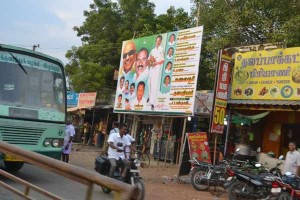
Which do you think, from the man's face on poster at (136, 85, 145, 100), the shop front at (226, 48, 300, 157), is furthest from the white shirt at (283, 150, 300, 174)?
the man's face on poster at (136, 85, 145, 100)

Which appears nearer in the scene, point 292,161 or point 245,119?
point 292,161

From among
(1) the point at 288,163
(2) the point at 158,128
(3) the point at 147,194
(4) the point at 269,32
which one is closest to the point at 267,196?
(1) the point at 288,163

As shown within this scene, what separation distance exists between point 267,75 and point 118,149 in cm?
651

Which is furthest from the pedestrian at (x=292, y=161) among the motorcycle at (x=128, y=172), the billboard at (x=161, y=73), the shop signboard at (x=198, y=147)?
the motorcycle at (x=128, y=172)

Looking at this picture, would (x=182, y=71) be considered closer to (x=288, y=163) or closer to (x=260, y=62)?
(x=260, y=62)

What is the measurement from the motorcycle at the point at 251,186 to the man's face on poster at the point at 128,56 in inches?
350

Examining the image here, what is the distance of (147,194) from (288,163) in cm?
353

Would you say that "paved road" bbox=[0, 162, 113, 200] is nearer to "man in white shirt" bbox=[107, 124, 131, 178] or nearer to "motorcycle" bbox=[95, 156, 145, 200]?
"motorcycle" bbox=[95, 156, 145, 200]

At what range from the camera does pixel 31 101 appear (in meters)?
8.27

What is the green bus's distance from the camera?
7.83 meters

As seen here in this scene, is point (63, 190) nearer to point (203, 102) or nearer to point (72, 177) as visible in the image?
point (72, 177)

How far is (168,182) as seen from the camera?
12.0 meters

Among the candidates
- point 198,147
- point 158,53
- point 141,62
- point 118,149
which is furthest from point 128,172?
point 141,62

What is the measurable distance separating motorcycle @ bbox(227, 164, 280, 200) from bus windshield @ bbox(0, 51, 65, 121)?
4.09m
